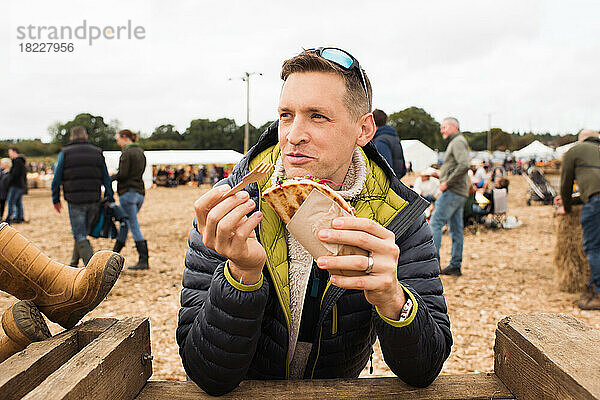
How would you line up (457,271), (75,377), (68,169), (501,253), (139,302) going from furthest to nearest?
1. (501,253)
2. (457,271)
3. (68,169)
4. (139,302)
5. (75,377)

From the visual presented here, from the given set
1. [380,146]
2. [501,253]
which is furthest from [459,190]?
[501,253]

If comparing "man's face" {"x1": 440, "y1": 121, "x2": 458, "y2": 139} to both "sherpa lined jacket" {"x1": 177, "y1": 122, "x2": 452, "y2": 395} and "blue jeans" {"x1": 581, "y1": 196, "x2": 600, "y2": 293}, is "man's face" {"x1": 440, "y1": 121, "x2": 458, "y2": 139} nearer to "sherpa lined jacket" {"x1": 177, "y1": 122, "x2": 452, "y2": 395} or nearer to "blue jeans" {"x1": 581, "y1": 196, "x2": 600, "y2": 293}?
"blue jeans" {"x1": 581, "y1": 196, "x2": 600, "y2": 293}

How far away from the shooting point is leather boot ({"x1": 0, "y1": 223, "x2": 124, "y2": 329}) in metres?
1.68

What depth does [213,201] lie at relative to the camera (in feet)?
4.11

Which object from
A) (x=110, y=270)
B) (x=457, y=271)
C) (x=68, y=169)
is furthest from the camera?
(x=457, y=271)

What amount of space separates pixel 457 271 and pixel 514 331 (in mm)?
6480

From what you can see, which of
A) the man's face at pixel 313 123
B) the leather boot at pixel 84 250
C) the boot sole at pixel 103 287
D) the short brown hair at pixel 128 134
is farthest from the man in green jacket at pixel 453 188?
the boot sole at pixel 103 287

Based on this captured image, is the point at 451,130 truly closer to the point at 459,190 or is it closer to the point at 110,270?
the point at 459,190

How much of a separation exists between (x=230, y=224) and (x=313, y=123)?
1.71 feet

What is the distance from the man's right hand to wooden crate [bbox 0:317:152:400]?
0.39 m

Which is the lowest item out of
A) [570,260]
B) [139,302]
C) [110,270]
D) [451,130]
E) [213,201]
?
[139,302]

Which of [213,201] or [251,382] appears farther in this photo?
[251,382]

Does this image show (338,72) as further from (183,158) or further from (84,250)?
(183,158)

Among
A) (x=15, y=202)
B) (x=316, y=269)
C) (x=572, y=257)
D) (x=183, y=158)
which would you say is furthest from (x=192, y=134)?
(x=316, y=269)
